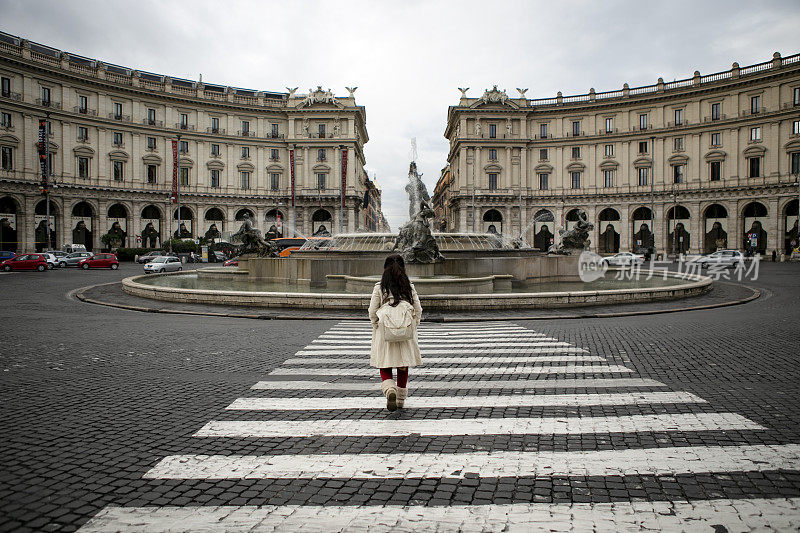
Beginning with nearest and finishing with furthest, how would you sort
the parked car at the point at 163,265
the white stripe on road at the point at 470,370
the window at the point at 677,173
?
the white stripe on road at the point at 470,370, the parked car at the point at 163,265, the window at the point at 677,173

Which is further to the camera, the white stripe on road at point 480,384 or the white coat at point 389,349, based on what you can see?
the white stripe on road at point 480,384

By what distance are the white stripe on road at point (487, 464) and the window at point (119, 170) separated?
69.5m

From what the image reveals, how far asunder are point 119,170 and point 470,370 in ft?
225

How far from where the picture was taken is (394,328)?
5.36 meters

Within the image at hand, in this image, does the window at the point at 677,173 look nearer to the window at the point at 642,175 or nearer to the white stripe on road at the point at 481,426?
the window at the point at 642,175

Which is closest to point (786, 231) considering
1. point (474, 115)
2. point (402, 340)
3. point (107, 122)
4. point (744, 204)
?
point (744, 204)

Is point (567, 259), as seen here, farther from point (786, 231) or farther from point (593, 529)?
point (786, 231)

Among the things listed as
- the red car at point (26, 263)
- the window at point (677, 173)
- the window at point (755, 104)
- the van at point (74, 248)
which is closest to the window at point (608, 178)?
the window at point (677, 173)

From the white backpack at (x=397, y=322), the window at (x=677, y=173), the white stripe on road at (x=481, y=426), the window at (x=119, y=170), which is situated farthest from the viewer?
the window at (x=677, y=173)

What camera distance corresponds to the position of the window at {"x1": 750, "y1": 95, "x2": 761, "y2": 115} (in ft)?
197

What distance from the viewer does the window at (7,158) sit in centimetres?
5472

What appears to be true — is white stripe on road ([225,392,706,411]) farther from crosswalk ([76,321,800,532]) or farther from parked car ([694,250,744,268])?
parked car ([694,250,744,268])

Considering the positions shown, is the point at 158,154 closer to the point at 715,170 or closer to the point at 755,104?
the point at 715,170

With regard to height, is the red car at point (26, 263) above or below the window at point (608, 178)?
below
